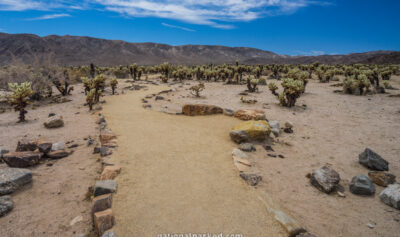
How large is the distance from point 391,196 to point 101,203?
6355 millimetres

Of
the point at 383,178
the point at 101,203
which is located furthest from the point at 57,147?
the point at 383,178

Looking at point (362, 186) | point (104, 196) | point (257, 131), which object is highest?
point (257, 131)

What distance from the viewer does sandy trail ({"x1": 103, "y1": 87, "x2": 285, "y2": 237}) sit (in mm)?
3824

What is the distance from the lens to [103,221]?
11.9ft

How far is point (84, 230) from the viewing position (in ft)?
12.1

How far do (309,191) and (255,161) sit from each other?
1.82 meters

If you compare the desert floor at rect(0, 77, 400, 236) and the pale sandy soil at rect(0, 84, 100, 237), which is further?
the desert floor at rect(0, 77, 400, 236)

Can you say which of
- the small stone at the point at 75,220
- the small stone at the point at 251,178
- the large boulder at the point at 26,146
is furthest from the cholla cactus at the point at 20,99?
the small stone at the point at 251,178

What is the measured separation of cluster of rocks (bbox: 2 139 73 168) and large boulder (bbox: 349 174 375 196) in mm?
8377

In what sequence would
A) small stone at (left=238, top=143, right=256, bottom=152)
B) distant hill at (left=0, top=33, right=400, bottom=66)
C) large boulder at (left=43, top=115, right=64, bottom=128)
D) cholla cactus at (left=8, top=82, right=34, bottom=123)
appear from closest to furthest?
small stone at (left=238, top=143, right=256, bottom=152) < large boulder at (left=43, top=115, right=64, bottom=128) < cholla cactus at (left=8, top=82, right=34, bottom=123) < distant hill at (left=0, top=33, right=400, bottom=66)

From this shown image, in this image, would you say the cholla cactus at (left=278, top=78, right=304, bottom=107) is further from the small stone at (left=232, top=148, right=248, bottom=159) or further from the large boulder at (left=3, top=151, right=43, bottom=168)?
the large boulder at (left=3, top=151, right=43, bottom=168)

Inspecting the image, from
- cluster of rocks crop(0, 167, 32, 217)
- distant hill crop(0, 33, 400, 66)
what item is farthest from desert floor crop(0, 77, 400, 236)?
distant hill crop(0, 33, 400, 66)

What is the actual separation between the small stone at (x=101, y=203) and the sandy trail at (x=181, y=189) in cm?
16

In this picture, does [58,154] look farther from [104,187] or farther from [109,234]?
[109,234]
